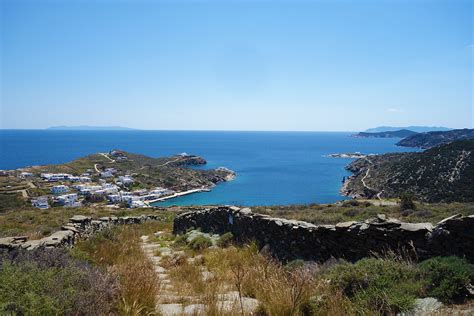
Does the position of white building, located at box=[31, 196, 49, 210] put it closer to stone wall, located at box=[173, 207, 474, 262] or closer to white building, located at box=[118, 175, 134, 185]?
white building, located at box=[118, 175, 134, 185]

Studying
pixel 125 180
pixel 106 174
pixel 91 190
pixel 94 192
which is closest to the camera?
pixel 94 192

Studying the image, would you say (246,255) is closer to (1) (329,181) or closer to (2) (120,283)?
(2) (120,283)

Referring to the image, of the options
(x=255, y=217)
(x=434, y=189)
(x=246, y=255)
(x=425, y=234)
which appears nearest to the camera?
(x=425, y=234)

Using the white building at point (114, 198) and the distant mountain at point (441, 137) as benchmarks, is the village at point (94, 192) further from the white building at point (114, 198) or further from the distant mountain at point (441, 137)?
the distant mountain at point (441, 137)

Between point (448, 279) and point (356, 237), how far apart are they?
2.73 m

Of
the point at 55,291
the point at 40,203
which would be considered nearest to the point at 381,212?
the point at 55,291

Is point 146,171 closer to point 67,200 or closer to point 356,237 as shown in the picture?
point 67,200

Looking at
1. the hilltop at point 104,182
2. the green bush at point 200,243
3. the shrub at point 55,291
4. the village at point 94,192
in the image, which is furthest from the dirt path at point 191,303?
the village at point 94,192

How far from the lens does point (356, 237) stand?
7297 millimetres

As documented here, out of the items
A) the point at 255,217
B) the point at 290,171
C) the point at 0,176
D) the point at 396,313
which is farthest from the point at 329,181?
the point at 396,313

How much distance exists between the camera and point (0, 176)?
74688 mm

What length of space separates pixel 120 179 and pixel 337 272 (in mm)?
83202

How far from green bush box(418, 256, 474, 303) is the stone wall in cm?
62

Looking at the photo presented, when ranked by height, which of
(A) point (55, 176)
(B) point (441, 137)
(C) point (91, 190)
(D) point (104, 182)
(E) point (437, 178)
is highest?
(B) point (441, 137)
